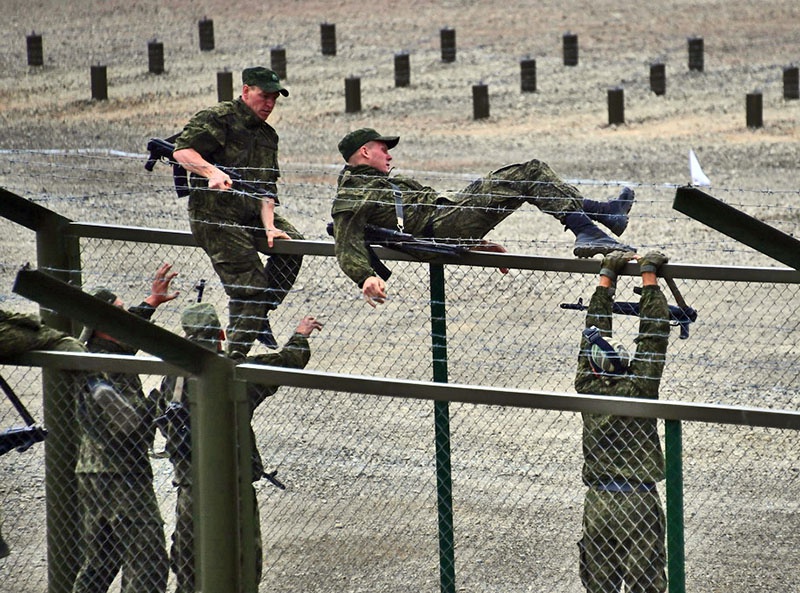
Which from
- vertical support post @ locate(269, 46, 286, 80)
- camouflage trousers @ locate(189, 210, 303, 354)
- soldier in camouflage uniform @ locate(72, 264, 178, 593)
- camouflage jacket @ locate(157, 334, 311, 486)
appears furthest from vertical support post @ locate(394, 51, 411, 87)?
soldier in camouflage uniform @ locate(72, 264, 178, 593)

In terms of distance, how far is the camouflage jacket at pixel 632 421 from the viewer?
6.23 m

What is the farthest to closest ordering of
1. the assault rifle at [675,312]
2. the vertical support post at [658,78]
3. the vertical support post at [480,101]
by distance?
the vertical support post at [658,78] → the vertical support post at [480,101] → the assault rifle at [675,312]

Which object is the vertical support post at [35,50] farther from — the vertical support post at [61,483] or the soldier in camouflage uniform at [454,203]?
the vertical support post at [61,483]

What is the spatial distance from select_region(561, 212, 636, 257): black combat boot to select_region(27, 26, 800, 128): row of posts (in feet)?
45.0

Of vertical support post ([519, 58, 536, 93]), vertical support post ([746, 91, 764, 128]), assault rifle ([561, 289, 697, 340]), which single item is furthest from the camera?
vertical support post ([519, 58, 536, 93])

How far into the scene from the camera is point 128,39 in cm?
2803

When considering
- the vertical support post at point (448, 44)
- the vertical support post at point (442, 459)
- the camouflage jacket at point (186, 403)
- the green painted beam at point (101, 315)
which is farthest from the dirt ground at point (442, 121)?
the green painted beam at point (101, 315)

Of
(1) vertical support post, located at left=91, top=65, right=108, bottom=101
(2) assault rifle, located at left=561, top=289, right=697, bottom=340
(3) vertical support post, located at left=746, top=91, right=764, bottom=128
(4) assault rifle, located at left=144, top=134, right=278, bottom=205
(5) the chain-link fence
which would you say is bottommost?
(5) the chain-link fence

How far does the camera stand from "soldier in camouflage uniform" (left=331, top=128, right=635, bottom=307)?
752 centimetres

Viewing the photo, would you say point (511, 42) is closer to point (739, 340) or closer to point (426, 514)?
point (739, 340)

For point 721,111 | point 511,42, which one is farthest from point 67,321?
point 511,42

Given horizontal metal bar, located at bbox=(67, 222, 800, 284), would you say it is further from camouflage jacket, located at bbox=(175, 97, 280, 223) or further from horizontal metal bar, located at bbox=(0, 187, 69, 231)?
camouflage jacket, located at bbox=(175, 97, 280, 223)

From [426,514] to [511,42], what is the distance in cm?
1982

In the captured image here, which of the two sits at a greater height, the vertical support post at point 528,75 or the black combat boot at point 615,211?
the vertical support post at point 528,75
